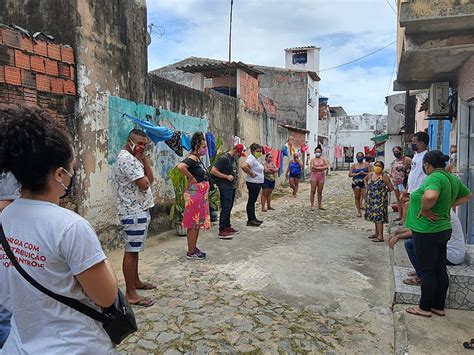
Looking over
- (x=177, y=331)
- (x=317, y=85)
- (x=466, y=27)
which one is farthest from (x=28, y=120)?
(x=317, y=85)

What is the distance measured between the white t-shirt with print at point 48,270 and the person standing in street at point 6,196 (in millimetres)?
190

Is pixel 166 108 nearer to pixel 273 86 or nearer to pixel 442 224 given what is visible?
pixel 442 224

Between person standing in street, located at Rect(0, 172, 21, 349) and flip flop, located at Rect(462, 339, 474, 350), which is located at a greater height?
person standing in street, located at Rect(0, 172, 21, 349)

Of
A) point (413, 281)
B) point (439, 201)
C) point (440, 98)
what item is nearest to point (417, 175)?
point (440, 98)

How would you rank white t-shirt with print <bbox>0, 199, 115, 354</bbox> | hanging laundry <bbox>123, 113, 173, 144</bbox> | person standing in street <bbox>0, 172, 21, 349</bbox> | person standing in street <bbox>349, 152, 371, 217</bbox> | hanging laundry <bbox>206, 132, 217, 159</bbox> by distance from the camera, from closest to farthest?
white t-shirt with print <bbox>0, 199, 115, 354</bbox>
person standing in street <bbox>0, 172, 21, 349</bbox>
hanging laundry <bbox>123, 113, 173, 144</bbox>
hanging laundry <bbox>206, 132, 217, 159</bbox>
person standing in street <bbox>349, 152, 371, 217</bbox>

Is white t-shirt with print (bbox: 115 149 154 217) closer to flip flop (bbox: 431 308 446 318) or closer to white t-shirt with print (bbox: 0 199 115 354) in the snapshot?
white t-shirt with print (bbox: 0 199 115 354)

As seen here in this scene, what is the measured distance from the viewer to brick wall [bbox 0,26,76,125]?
4.37m

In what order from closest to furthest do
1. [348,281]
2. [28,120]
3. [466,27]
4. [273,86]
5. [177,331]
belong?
[28,120] → [177,331] → [466,27] → [348,281] → [273,86]

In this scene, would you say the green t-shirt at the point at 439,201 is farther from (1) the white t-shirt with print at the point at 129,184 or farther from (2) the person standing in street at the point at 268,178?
(2) the person standing in street at the point at 268,178

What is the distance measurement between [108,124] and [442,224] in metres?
4.43

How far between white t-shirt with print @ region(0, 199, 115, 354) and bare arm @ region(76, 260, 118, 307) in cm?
3

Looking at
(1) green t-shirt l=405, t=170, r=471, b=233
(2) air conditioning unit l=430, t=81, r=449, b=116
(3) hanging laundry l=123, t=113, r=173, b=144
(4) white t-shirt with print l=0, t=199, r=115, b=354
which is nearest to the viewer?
(4) white t-shirt with print l=0, t=199, r=115, b=354

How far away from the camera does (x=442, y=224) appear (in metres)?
3.69

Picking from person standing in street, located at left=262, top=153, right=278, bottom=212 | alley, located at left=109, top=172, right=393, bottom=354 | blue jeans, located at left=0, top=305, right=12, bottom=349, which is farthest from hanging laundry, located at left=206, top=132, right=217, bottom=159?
blue jeans, located at left=0, top=305, right=12, bottom=349
